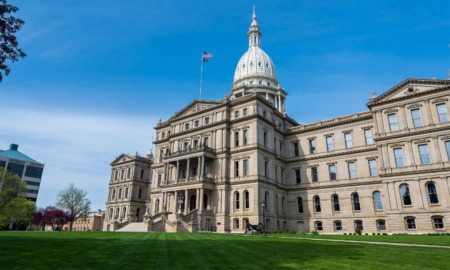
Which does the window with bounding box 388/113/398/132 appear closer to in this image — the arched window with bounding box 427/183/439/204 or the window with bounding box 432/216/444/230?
the arched window with bounding box 427/183/439/204

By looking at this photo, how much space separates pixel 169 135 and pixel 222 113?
41.9 ft

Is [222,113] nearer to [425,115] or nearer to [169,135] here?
[169,135]

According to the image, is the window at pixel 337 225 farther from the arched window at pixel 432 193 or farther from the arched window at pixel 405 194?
the arched window at pixel 432 193

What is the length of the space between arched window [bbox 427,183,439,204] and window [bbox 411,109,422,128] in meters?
8.22

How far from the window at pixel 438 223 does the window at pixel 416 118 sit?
12.3 m

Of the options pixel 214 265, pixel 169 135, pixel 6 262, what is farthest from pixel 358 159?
pixel 6 262

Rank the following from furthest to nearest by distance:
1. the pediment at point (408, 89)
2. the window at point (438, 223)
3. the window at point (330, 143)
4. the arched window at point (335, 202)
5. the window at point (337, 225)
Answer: the window at point (330, 143) → the arched window at point (335, 202) → the window at point (337, 225) → the pediment at point (408, 89) → the window at point (438, 223)

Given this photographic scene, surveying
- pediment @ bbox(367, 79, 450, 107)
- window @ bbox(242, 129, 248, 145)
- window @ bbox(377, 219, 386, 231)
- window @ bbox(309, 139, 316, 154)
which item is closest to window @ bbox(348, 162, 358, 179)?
window @ bbox(309, 139, 316, 154)

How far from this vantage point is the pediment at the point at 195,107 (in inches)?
2182

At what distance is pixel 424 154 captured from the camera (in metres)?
40.4

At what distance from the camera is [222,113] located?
175 ft

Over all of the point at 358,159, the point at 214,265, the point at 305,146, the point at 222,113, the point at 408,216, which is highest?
the point at 222,113

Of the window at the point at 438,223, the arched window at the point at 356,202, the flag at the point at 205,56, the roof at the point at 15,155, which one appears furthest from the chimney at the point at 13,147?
the window at the point at 438,223

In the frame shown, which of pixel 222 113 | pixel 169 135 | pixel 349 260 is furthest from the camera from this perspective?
pixel 169 135
